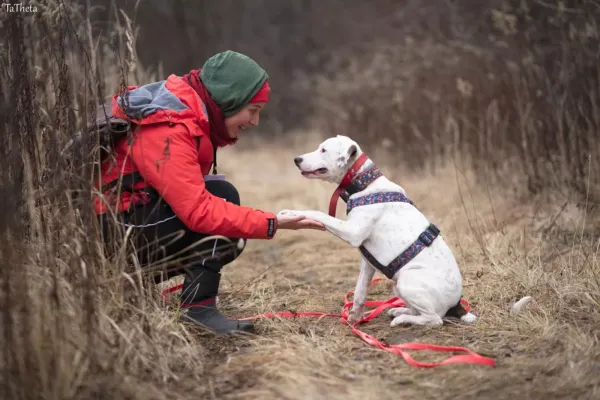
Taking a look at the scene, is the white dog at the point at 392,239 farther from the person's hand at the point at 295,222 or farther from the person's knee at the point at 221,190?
the person's knee at the point at 221,190

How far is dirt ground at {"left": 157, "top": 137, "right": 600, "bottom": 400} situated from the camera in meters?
3.04

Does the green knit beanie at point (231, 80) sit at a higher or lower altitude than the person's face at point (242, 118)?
higher

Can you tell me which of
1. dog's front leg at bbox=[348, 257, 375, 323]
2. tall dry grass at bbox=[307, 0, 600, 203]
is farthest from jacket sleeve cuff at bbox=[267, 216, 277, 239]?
tall dry grass at bbox=[307, 0, 600, 203]

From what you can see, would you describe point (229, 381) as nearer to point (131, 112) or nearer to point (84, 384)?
point (84, 384)

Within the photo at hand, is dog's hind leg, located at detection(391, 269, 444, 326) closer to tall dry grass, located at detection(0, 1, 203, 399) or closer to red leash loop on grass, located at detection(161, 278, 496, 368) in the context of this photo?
red leash loop on grass, located at detection(161, 278, 496, 368)

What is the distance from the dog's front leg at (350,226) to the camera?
3770 millimetres

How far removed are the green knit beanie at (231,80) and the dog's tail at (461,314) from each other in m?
1.62

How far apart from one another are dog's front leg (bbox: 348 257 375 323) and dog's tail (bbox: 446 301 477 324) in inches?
18.9

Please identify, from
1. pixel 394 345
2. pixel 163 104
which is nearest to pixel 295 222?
pixel 394 345

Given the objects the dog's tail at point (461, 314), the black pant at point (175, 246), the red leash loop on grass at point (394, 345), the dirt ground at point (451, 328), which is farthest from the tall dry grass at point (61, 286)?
the dog's tail at point (461, 314)

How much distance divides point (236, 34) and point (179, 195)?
13542 mm

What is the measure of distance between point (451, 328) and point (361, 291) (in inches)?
20.9

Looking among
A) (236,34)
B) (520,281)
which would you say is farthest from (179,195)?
(236,34)

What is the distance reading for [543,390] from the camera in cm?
296
